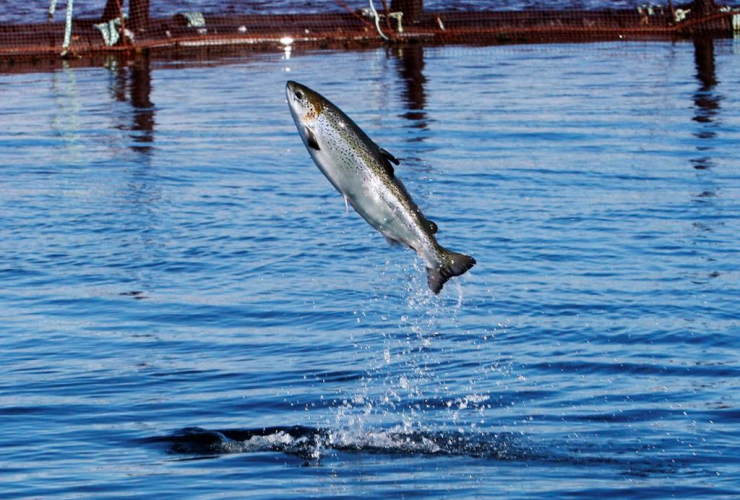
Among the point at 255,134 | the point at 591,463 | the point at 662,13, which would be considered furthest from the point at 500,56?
the point at 591,463

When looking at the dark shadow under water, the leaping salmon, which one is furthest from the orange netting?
the leaping salmon

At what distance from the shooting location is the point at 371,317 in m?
10.1

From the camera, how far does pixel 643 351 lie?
902 cm

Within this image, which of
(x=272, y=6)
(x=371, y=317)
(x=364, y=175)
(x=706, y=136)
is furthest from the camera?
(x=272, y=6)

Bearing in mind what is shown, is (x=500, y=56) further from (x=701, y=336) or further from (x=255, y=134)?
(x=701, y=336)

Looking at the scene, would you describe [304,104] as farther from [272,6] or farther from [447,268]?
[272,6]

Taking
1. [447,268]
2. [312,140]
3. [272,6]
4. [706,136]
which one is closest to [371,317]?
[447,268]

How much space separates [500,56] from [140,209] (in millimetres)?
16982

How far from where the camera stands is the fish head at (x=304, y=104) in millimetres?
5910

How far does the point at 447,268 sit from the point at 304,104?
96cm

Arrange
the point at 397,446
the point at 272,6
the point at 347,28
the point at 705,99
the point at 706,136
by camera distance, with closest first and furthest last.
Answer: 1. the point at 397,446
2. the point at 706,136
3. the point at 705,99
4. the point at 347,28
5. the point at 272,6

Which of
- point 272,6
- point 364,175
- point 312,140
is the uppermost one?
point 272,6

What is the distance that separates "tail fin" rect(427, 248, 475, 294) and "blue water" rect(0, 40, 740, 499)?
1.09 m

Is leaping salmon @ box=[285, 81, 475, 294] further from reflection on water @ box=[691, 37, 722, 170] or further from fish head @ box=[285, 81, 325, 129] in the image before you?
reflection on water @ box=[691, 37, 722, 170]
